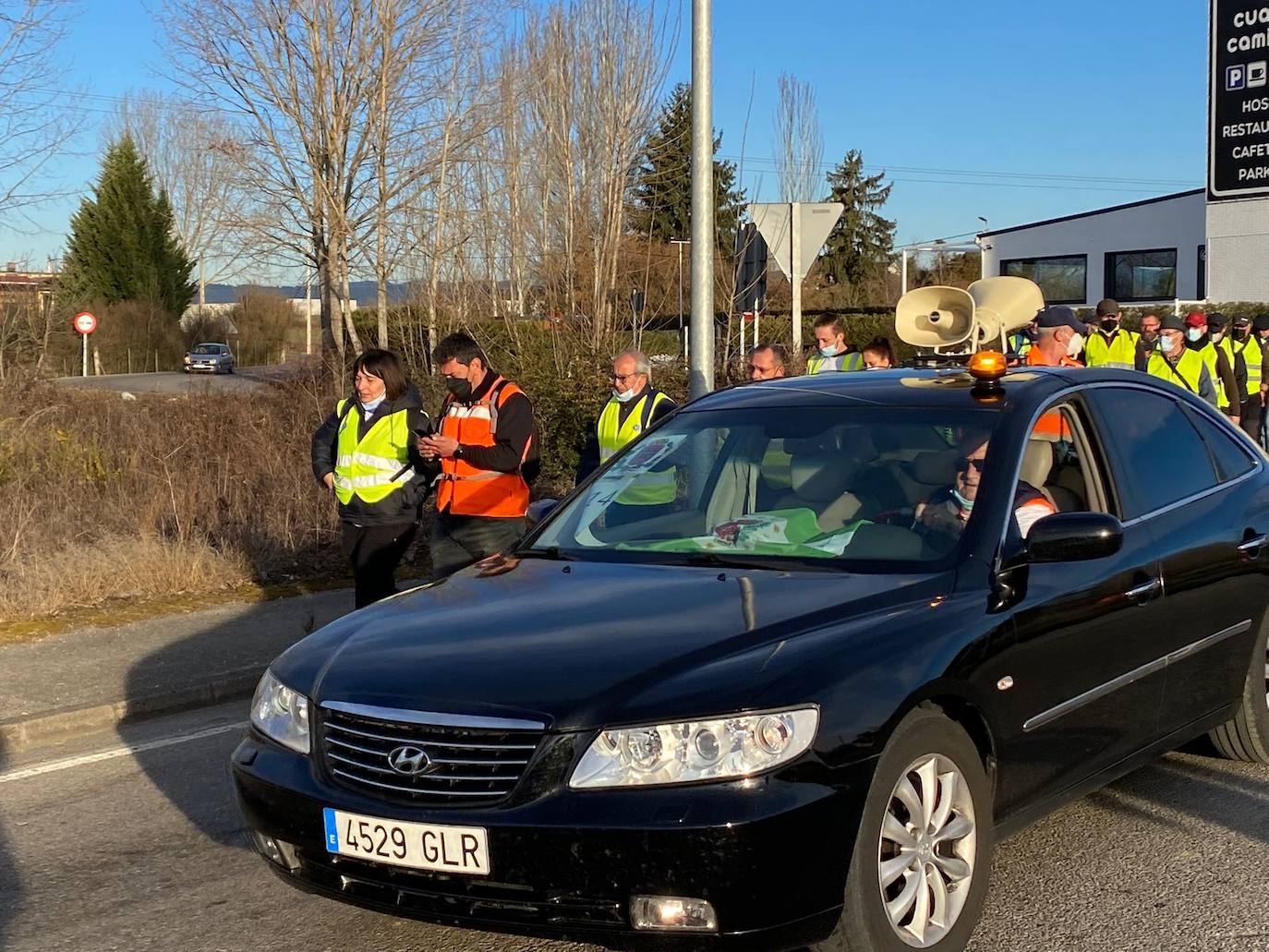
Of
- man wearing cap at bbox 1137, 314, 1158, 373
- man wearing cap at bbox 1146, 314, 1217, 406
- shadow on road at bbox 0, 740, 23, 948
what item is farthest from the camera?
man wearing cap at bbox 1137, 314, 1158, 373

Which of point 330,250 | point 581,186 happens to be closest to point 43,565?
point 330,250

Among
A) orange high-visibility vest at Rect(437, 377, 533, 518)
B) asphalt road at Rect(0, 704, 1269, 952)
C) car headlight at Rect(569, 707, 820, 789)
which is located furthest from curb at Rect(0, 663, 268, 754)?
car headlight at Rect(569, 707, 820, 789)

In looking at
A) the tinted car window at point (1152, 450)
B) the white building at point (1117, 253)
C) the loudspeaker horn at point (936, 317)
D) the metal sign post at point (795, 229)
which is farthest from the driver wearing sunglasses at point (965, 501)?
the white building at point (1117, 253)

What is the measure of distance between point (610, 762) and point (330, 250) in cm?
2326

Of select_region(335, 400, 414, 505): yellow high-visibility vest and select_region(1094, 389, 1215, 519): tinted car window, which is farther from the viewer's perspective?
select_region(335, 400, 414, 505): yellow high-visibility vest

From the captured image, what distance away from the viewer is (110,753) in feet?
23.1

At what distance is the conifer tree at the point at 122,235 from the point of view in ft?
217

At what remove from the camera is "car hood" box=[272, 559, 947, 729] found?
3.57 meters

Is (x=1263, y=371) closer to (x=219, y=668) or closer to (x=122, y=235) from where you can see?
(x=219, y=668)

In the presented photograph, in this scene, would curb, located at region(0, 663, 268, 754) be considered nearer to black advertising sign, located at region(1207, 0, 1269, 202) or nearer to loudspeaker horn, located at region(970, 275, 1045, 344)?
loudspeaker horn, located at region(970, 275, 1045, 344)

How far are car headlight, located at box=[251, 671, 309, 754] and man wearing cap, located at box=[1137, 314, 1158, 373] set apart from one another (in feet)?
36.9

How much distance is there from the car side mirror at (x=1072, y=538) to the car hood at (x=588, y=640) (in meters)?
0.37

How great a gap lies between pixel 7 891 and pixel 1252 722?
15.3 ft

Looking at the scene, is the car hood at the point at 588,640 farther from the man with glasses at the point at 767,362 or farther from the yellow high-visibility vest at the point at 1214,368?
the yellow high-visibility vest at the point at 1214,368
